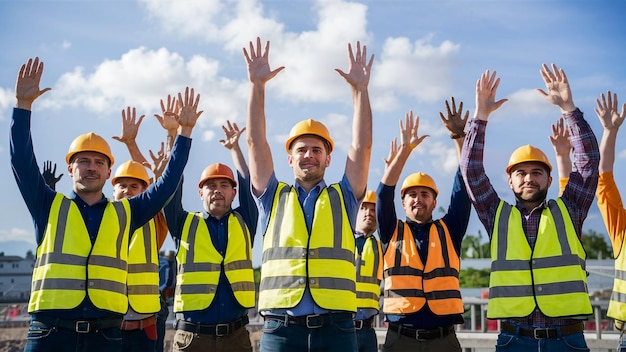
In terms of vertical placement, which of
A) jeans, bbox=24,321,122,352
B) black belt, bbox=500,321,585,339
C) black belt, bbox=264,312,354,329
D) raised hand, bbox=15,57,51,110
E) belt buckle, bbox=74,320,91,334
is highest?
raised hand, bbox=15,57,51,110

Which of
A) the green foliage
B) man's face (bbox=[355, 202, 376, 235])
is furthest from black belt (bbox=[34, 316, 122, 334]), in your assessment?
the green foliage

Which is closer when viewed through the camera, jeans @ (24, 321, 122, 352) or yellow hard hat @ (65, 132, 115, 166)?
jeans @ (24, 321, 122, 352)

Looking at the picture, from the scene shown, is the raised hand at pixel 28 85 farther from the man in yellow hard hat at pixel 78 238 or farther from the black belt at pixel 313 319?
the black belt at pixel 313 319

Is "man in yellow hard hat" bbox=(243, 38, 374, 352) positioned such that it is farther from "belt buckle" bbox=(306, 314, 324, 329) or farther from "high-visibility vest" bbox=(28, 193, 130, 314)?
"high-visibility vest" bbox=(28, 193, 130, 314)

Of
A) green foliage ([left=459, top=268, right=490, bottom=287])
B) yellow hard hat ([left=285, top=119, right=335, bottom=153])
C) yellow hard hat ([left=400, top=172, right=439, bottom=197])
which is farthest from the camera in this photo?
green foliage ([left=459, top=268, right=490, bottom=287])

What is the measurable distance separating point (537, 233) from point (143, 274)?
14.8 ft

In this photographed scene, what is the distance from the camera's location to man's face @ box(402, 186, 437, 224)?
7.95 metres

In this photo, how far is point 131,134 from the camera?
8836mm

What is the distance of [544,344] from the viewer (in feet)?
18.7

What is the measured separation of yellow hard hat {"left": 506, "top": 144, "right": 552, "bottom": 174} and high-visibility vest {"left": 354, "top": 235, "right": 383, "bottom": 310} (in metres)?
3.29

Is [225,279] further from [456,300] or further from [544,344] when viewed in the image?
[544,344]

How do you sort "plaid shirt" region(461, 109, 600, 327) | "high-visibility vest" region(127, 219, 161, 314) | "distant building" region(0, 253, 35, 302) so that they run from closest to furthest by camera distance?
1. "plaid shirt" region(461, 109, 600, 327)
2. "high-visibility vest" region(127, 219, 161, 314)
3. "distant building" region(0, 253, 35, 302)

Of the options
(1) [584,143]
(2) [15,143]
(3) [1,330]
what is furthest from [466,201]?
(3) [1,330]

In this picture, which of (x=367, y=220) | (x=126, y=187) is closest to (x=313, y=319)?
(x=126, y=187)
